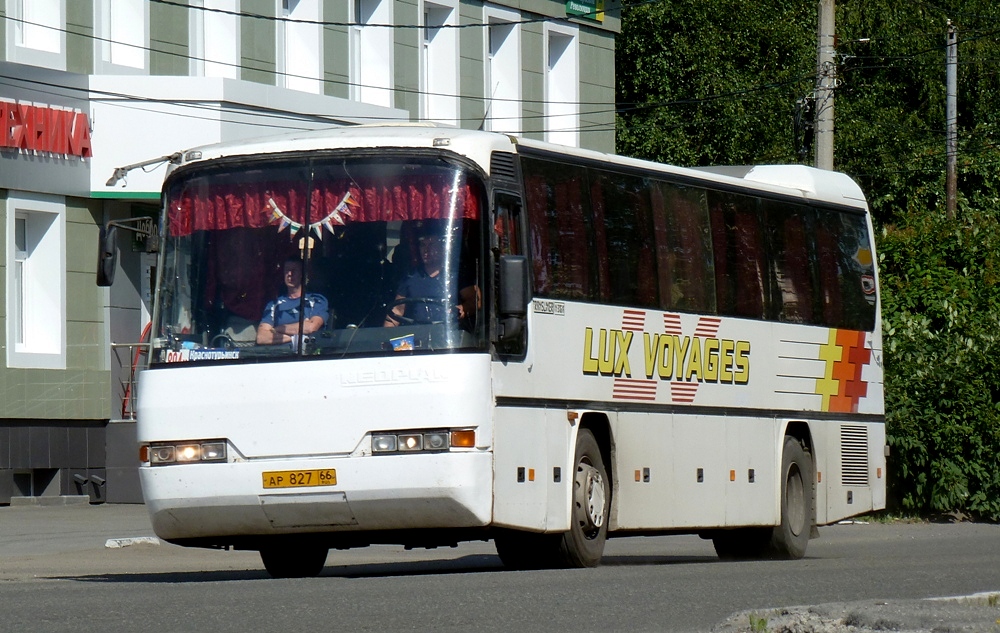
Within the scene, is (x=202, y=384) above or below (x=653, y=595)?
above

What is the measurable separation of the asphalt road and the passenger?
1.59 metres

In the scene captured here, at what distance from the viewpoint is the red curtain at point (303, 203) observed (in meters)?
13.8

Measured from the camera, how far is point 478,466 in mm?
13445

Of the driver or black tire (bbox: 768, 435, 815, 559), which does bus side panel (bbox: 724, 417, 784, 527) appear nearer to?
black tire (bbox: 768, 435, 815, 559)

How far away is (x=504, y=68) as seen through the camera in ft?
122

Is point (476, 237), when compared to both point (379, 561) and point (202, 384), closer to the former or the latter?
point (202, 384)

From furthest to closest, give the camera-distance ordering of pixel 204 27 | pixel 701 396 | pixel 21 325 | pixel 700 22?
1. pixel 700 22
2. pixel 204 27
3. pixel 21 325
4. pixel 701 396

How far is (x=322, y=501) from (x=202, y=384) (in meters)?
1.14

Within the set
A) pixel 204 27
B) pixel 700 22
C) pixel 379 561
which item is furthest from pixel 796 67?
pixel 379 561

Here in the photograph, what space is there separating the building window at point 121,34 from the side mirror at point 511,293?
15543 mm

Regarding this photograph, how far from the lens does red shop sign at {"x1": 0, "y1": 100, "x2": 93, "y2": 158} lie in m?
26.0

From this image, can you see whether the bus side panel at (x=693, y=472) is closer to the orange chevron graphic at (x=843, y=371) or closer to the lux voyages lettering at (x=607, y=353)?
the lux voyages lettering at (x=607, y=353)

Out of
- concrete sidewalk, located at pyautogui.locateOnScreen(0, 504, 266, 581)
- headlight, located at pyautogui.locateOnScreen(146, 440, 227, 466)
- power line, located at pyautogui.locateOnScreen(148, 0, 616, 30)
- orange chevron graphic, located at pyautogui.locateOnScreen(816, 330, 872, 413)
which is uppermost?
power line, located at pyautogui.locateOnScreen(148, 0, 616, 30)

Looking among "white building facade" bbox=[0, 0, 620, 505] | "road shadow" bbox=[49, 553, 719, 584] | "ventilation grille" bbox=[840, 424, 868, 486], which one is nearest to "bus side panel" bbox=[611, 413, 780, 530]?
"road shadow" bbox=[49, 553, 719, 584]
